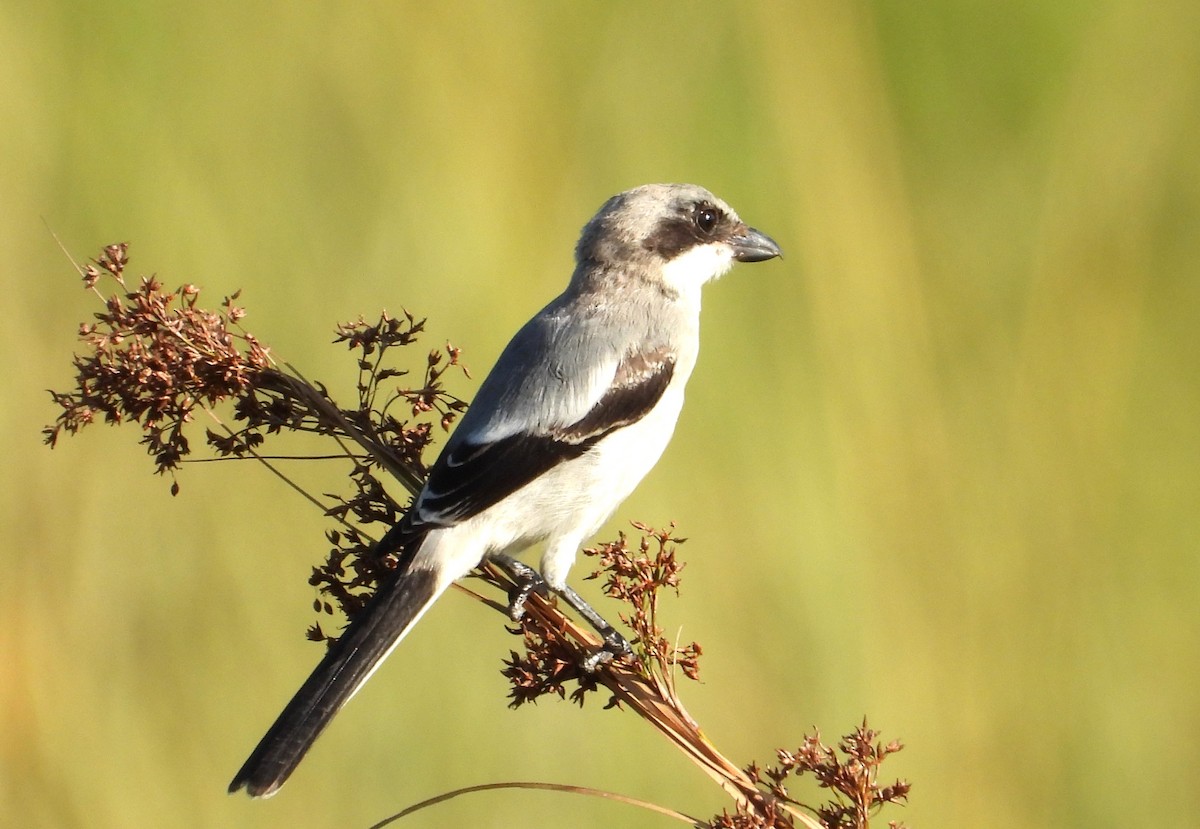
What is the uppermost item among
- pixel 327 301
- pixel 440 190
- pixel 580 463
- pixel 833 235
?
pixel 833 235

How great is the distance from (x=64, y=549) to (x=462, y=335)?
1.16 metres

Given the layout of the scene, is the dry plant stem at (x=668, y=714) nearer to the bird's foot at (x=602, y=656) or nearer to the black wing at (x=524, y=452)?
the bird's foot at (x=602, y=656)

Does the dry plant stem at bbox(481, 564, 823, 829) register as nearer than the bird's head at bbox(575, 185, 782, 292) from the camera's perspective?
Yes

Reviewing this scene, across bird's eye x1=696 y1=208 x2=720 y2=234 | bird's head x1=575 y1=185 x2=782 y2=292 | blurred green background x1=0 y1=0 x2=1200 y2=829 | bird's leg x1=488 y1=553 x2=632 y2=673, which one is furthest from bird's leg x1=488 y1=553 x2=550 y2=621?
bird's eye x1=696 y1=208 x2=720 y2=234

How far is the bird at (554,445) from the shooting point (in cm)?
222

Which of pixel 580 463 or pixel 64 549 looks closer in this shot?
pixel 580 463

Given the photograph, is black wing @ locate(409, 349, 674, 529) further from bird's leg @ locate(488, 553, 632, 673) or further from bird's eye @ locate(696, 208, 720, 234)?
bird's eye @ locate(696, 208, 720, 234)

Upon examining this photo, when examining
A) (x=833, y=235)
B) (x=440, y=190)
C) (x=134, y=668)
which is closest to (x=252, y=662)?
(x=134, y=668)

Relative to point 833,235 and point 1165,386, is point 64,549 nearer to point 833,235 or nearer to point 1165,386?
point 833,235

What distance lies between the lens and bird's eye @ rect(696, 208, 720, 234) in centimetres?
316

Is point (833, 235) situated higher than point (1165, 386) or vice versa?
point (1165, 386)

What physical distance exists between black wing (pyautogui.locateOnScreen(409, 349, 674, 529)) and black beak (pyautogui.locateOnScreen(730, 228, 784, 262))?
1.91ft

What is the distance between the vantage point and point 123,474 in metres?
3.17

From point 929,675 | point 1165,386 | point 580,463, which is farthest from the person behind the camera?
point 1165,386
